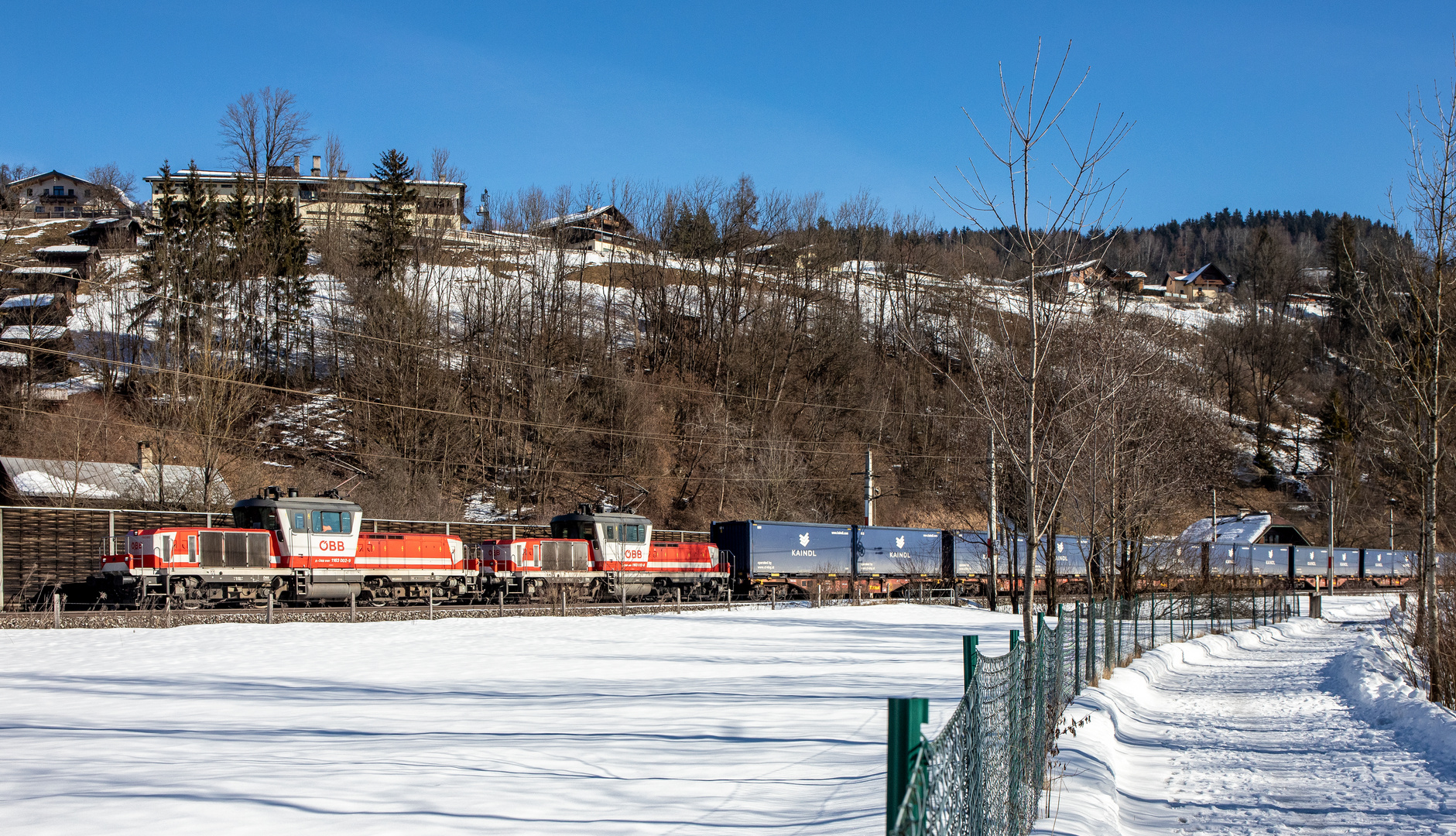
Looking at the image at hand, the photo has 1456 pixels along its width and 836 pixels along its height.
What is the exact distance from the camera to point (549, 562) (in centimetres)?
3192

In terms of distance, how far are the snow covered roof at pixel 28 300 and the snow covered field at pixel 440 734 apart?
45919mm

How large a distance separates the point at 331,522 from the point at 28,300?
150 feet

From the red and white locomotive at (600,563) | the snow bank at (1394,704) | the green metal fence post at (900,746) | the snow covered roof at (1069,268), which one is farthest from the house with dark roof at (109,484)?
the green metal fence post at (900,746)

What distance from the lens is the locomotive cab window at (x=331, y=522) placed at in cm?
2747

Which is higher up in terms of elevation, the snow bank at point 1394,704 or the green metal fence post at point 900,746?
the green metal fence post at point 900,746

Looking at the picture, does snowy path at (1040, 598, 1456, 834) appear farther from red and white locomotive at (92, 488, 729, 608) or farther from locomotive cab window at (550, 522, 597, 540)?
locomotive cab window at (550, 522, 597, 540)

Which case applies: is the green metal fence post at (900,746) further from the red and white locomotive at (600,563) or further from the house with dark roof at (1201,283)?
the house with dark roof at (1201,283)

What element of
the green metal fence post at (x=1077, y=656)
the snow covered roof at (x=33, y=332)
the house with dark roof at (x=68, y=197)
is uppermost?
the house with dark roof at (x=68, y=197)

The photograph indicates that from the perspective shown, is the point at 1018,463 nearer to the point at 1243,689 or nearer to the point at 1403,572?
the point at 1243,689

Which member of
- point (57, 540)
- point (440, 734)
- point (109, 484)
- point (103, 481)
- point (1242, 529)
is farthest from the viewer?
point (1242, 529)

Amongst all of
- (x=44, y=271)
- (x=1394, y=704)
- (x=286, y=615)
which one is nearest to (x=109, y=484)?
(x=286, y=615)

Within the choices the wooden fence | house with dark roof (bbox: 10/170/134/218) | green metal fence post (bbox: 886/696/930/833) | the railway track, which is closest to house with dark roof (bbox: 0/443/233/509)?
the wooden fence

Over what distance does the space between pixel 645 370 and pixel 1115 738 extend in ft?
189

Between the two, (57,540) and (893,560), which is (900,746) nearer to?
(57,540)
